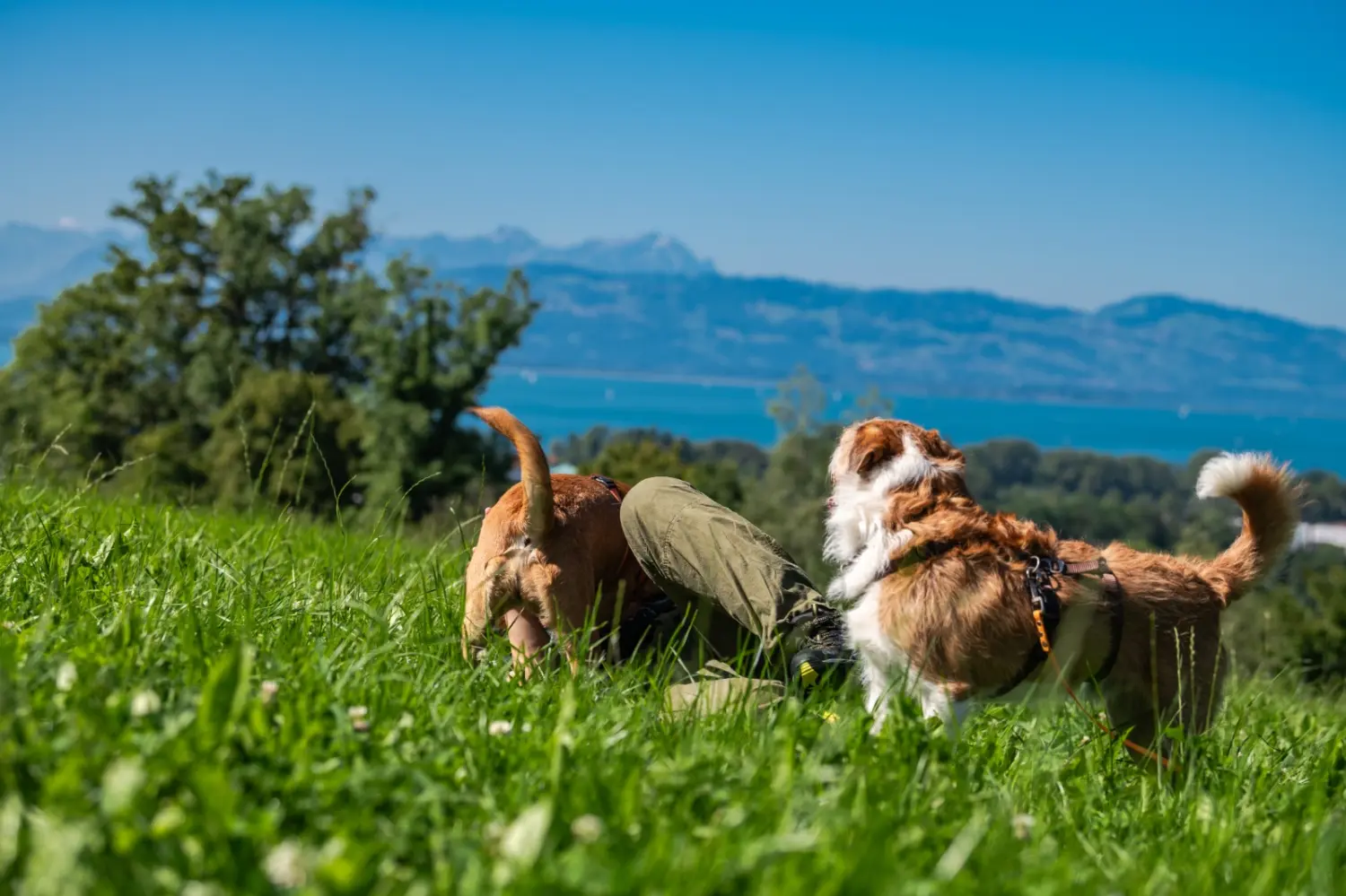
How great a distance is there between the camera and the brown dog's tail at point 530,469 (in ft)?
13.7

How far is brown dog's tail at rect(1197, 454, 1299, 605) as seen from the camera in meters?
4.24

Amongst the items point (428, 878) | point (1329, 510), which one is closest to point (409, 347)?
point (428, 878)

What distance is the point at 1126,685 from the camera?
420 cm

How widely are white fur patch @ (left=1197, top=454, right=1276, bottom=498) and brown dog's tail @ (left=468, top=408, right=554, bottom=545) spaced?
248 centimetres

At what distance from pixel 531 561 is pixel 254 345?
4678 cm

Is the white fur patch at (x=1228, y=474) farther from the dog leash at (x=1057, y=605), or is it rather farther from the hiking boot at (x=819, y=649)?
the hiking boot at (x=819, y=649)

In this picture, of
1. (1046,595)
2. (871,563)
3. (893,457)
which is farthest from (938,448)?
(1046,595)

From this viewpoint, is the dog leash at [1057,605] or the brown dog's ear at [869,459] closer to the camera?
the dog leash at [1057,605]

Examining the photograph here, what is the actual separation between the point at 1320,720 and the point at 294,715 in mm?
5505

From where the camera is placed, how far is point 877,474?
4.35m

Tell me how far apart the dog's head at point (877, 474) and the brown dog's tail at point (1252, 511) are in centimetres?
97

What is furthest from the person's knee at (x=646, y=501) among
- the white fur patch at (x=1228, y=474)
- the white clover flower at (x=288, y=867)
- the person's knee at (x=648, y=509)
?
the white clover flower at (x=288, y=867)

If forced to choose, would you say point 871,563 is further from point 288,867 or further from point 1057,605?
point 288,867

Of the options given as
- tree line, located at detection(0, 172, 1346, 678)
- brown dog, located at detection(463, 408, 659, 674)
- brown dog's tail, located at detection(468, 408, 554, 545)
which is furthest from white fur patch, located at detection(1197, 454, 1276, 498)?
tree line, located at detection(0, 172, 1346, 678)
